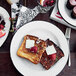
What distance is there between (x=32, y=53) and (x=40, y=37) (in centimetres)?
14

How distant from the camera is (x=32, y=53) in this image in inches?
41.9

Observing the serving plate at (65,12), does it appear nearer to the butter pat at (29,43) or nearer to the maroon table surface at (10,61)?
→ the maroon table surface at (10,61)

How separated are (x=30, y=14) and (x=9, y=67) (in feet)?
1.41

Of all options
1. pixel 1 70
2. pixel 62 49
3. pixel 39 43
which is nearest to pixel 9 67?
pixel 1 70

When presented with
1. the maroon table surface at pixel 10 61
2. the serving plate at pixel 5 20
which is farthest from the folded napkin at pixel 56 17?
the serving plate at pixel 5 20

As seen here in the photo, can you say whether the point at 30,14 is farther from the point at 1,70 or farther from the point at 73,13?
the point at 1,70

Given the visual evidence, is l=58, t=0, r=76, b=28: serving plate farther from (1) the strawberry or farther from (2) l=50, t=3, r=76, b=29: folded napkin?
(1) the strawberry

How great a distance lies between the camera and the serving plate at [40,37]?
1024mm

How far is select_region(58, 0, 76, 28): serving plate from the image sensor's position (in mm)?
1032

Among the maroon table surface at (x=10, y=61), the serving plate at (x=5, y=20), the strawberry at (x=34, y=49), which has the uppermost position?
the serving plate at (x=5, y=20)

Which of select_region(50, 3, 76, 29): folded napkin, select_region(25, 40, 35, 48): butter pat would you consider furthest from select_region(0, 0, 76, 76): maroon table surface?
select_region(25, 40, 35, 48): butter pat

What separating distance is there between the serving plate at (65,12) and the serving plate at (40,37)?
110 mm

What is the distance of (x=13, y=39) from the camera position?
107 cm

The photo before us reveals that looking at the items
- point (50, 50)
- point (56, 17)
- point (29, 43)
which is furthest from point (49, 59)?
point (56, 17)
